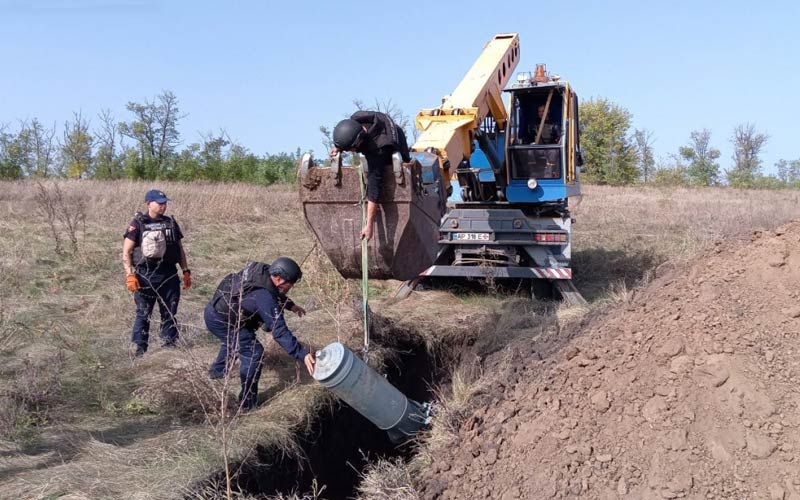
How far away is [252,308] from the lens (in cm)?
512

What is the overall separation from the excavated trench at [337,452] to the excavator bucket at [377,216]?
141 cm

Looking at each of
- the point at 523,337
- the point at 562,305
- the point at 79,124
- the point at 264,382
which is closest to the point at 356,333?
the point at 264,382

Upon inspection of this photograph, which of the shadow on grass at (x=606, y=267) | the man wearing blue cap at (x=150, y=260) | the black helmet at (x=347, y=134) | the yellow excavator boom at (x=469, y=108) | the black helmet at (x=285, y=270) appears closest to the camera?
the black helmet at (x=347, y=134)

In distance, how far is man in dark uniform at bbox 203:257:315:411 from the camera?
16.3 ft

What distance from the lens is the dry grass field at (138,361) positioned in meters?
4.20

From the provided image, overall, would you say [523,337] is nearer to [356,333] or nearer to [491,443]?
[356,333]

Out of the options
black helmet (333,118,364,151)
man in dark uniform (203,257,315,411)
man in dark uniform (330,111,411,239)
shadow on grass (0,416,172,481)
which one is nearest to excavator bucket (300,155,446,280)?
man in dark uniform (330,111,411,239)

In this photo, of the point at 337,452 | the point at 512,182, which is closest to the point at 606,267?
the point at 512,182

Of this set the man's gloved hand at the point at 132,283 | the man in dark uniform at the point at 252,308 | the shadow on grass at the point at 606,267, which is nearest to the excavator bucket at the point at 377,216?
the man in dark uniform at the point at 252,308

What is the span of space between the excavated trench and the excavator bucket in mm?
1408

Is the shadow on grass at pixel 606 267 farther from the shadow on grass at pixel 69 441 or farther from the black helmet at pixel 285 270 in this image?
the shadow on grass at pixel 69 441

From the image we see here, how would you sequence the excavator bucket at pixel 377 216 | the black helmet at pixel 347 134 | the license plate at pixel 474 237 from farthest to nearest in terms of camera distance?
the license plate at pixel 474 237 → the excavator bucket at pixel 377 216 → the black helmet at pixel 347 134

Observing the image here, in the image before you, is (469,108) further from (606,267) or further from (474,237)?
(606,267)

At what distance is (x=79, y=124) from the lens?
109 feet
